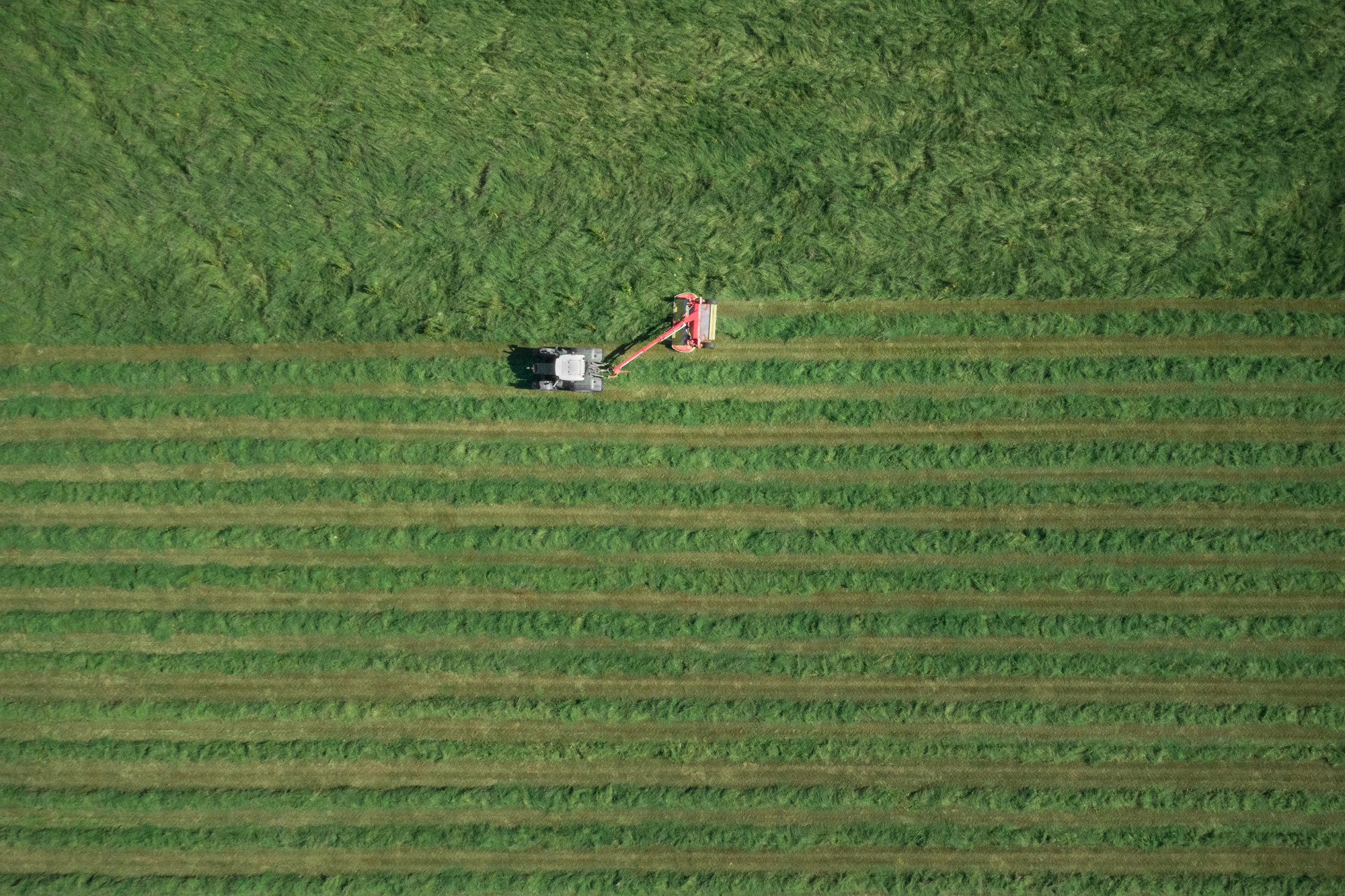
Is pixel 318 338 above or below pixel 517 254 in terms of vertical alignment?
below

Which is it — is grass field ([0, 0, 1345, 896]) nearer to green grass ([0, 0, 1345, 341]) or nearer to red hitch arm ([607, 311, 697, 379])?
green grass ([0, 0, 1345, 341])

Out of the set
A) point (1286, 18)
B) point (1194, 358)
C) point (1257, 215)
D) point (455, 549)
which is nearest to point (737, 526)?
point (455, 549)

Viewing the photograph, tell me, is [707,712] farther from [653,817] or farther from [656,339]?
[656,339]

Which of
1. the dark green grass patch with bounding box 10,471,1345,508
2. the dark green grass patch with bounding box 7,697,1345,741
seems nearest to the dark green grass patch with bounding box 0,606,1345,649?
the dark green grass patch with bounding box 7,697,1345,741

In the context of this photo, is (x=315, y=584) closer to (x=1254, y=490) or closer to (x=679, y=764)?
(x=679, y=764)

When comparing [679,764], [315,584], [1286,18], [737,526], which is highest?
[1286,18]
